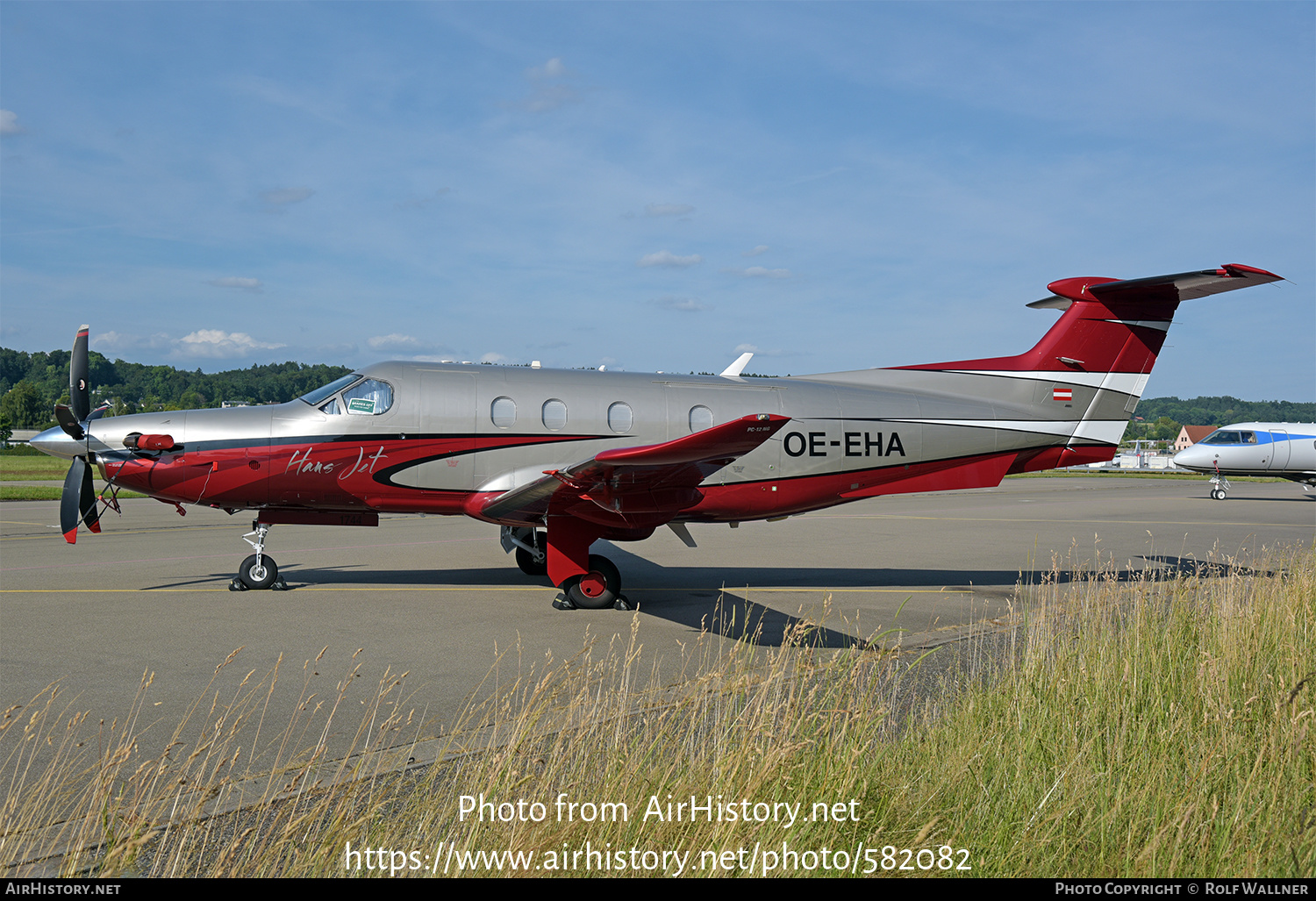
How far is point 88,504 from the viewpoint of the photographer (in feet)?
35.3

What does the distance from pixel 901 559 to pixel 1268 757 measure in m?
10.9

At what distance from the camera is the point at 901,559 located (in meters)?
14.9

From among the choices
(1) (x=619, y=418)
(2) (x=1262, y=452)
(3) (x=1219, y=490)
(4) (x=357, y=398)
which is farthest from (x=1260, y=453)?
(4) (x=357, y=398)

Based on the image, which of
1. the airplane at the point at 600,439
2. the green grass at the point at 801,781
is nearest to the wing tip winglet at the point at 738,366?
the airplane at the point at 600,439

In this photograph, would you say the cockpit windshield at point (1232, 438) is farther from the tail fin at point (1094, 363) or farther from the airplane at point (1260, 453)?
the tail fin at point (1094, 363)

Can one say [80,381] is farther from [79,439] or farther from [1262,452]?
[1262,452]

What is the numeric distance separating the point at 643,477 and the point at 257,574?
17.8 feet

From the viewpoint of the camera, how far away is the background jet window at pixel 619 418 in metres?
11.1

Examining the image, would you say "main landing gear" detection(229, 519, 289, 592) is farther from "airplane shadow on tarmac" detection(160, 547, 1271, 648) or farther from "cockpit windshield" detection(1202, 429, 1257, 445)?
"cockpit windshield" detection(1202, 429, 1257, 445)

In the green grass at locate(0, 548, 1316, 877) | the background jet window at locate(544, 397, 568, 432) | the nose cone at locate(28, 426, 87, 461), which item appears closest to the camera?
the green grass at locate(0, 548, 1316, 877)

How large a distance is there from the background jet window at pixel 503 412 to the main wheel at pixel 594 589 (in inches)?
83.1

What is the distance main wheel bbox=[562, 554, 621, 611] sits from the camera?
10125 millimetres

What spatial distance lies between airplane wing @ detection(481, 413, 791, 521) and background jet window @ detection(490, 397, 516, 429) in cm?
93

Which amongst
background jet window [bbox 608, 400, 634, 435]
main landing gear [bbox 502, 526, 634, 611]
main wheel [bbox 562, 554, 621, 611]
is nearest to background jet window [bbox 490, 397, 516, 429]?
background jet window [bbox 608, 400, 634, 435]
